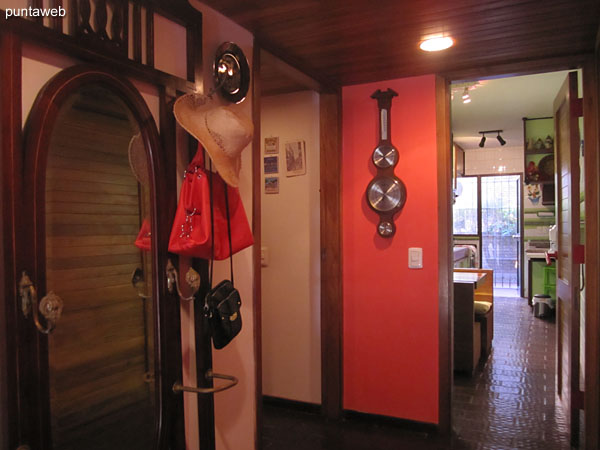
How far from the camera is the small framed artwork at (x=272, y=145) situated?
A: 3553mm

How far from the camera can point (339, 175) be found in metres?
3.26

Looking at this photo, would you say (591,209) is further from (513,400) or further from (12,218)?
(12,218)

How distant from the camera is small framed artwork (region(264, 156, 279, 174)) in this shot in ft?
11.7

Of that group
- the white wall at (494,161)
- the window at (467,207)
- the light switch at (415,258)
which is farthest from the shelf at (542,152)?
the light switch at (415,258)

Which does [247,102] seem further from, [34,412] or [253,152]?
[34,412]

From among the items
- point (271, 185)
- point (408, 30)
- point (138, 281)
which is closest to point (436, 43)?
point (408, 30)

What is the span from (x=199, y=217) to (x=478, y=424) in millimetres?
2545

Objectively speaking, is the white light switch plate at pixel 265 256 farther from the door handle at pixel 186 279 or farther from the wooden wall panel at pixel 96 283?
the wooden wall panel at pixel 96 283

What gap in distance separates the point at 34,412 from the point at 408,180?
8.16 ft

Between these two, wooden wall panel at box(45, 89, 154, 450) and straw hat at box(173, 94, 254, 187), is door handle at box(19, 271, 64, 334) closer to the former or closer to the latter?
wooden wall panel at box(45, 89, 154, 450)

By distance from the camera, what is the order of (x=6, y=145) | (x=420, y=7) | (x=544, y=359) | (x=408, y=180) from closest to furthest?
(x=6, y=145), (x=420, y=7), (x=408, y=180), (x=544, y=359)

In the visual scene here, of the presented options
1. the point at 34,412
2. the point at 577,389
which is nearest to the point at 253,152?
the point at 34,412

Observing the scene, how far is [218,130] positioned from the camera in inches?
67.1

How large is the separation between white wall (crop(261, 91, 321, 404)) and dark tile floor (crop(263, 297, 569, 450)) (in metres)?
0.28
